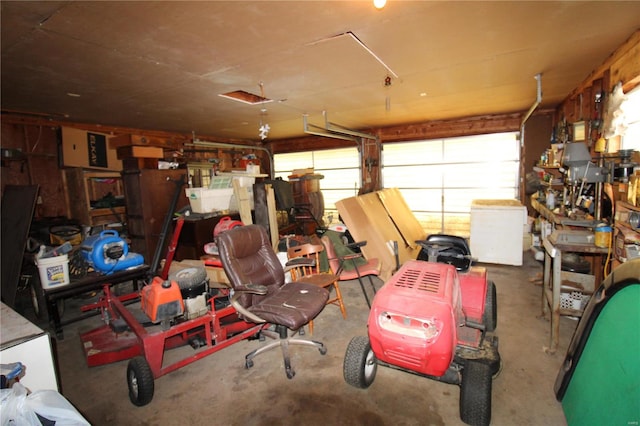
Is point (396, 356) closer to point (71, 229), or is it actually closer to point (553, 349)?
point (553, 349)

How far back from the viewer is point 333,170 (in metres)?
8.45

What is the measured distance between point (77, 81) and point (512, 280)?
5.95m

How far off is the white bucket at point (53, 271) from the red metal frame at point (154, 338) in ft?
1.45

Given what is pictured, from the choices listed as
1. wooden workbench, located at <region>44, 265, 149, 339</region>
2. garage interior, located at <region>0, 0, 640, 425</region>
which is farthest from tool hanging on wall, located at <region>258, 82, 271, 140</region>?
wooden workbench, located at <region>44, 265, 149, 339</region>

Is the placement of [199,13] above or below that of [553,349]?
above

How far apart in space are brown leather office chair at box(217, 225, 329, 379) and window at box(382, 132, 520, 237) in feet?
17.6

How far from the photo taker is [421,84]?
378 cm

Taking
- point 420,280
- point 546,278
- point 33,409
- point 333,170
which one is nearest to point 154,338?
point 33,409

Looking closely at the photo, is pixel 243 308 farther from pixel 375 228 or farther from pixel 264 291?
pixel 375 228

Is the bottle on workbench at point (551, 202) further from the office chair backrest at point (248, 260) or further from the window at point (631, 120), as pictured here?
the office chair backrest at point (248, 260)

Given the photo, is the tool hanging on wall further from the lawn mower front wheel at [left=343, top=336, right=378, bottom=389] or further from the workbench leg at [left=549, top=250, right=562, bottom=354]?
the workbench leg at [left=549, top=250, right=562, bottom=354]

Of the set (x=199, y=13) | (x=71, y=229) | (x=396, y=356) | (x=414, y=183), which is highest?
(x=199, y=13)

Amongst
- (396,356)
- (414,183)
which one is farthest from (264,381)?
(414,183)

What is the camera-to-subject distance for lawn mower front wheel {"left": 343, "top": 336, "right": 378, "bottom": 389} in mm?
2090
